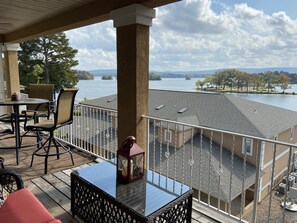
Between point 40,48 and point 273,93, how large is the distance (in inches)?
689

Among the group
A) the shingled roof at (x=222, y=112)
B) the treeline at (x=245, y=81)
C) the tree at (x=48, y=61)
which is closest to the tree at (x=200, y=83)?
the treeline at (x=245, y=81)

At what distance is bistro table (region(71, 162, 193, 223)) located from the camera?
1.69m

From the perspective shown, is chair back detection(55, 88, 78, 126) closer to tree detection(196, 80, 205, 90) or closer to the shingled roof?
tree detection(196, 80, 205, 90)

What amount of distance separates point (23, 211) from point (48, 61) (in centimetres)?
1850

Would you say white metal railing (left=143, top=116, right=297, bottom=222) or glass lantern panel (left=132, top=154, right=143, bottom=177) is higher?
glass lantern panel (left=132, top=154, right=143, bottom=177)

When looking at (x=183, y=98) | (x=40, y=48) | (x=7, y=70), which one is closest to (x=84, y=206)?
(x=7, y=70)

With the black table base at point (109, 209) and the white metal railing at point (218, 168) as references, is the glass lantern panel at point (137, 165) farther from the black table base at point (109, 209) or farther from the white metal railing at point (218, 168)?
the white metal railing at point (218, 168)

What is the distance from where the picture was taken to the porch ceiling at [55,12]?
3149 mm

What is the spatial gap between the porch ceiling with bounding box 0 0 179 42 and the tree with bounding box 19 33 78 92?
44.5ft

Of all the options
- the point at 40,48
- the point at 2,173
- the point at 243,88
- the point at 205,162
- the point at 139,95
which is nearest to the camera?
the point at 2,173

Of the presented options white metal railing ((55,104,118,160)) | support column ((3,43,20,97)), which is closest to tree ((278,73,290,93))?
white metal railing ((55,104,118,160))

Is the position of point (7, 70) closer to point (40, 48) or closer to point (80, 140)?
point (80, 140)

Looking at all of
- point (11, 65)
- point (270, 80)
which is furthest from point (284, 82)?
point (11, 65)

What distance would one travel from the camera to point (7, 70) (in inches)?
262
